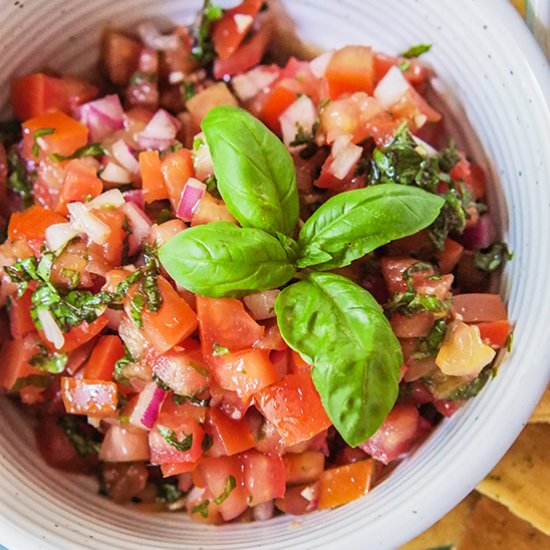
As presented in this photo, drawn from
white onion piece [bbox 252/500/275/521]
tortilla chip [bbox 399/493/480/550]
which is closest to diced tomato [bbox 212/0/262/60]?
white onion piece [bbox 252/500/275/521]

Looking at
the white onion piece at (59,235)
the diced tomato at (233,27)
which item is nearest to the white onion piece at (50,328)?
the white onion piece at (59,235)

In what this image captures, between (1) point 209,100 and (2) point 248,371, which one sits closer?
(2) point 248,371

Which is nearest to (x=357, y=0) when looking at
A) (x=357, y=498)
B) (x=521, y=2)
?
(x=521, y=2)

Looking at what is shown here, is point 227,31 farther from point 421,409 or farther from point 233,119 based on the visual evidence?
point 421,409

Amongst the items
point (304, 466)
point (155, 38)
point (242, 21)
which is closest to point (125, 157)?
point (155, 38)

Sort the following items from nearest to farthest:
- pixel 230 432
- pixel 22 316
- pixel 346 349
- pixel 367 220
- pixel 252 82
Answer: pixel 346 349, pixel 367 220, pixel 230 432, pixel 22 316, pixel 252 82

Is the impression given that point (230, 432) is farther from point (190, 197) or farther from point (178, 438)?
point (190, 197)

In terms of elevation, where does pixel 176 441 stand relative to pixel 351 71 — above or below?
below
